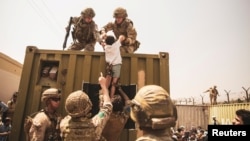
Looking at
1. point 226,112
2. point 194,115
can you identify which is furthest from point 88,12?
point 194,115

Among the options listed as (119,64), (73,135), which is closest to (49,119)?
(73,135)

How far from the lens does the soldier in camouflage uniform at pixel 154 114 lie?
145 centimetres

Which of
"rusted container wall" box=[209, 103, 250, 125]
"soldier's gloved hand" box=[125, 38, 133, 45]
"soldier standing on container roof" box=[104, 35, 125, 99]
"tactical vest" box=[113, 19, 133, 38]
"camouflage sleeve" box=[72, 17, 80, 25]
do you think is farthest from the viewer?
"rusted container wall" box=[209, 103, 250, 125]

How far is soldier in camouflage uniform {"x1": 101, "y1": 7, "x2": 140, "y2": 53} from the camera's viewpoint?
3.71 metres

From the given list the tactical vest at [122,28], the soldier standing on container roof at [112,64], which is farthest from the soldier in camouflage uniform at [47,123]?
the tactical vest at [122,28]

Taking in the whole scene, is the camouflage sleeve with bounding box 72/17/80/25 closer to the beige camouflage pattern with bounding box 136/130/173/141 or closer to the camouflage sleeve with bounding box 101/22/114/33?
the camouflage sleeve with bounding box 101/22/114/33

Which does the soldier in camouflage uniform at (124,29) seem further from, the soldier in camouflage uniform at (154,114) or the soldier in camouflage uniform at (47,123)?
the soldier in camouflage uniform at (154,114)

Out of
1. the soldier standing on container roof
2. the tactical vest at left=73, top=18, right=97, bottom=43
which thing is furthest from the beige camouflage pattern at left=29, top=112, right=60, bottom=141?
the tactical vest at left=73, top=18, right=97, bottom=43

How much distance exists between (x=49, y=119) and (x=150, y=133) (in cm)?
158

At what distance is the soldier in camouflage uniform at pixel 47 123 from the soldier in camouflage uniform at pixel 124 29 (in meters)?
1.45

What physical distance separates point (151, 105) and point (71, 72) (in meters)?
2.04

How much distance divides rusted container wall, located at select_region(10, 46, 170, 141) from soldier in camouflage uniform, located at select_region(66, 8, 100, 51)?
727 millimetres

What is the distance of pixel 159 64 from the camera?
329cm

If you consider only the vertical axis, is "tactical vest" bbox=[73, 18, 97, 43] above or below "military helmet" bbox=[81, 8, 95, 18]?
Result: below
